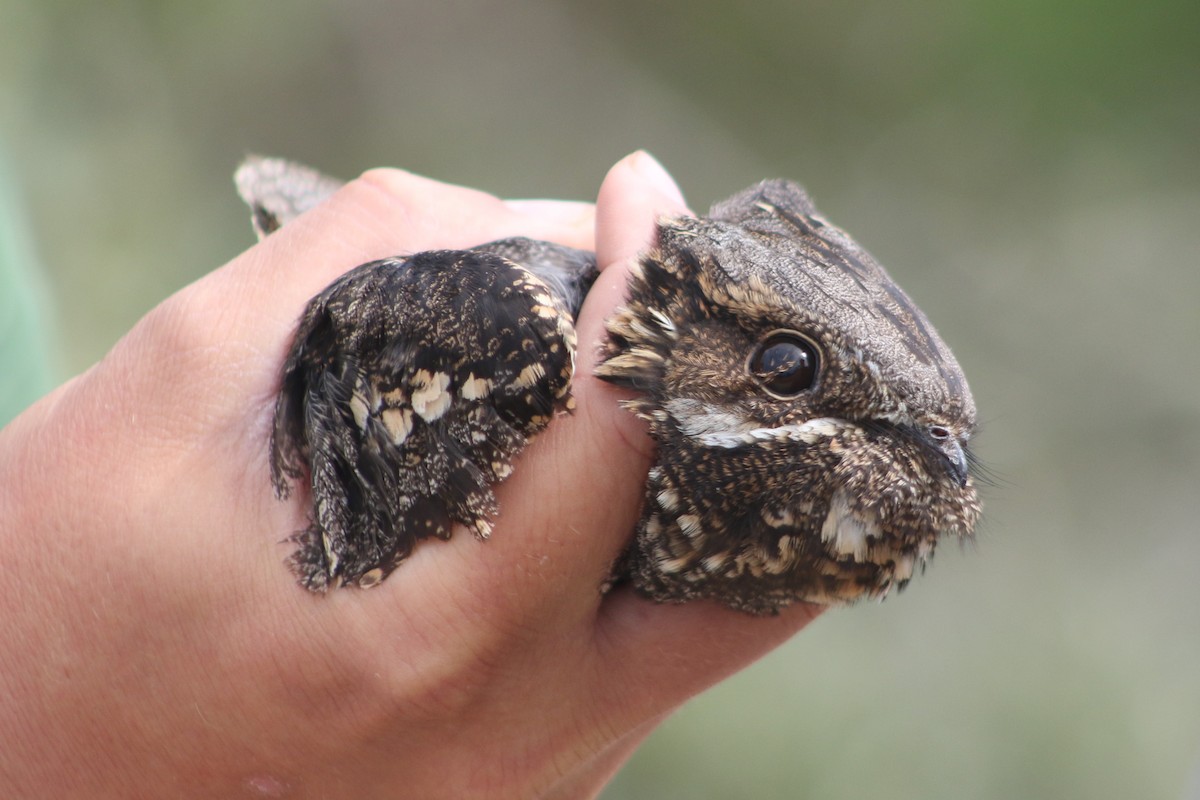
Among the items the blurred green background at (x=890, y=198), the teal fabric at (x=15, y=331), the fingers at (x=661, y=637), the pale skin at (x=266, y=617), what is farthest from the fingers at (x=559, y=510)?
the blurred green background at (x=890, y=198)

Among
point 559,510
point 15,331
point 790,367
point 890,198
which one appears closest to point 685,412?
point 790,367

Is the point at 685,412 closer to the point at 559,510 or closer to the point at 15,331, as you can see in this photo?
the point at 559,510

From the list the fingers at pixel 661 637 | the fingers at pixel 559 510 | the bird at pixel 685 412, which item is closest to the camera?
the bird at pixel 685 412

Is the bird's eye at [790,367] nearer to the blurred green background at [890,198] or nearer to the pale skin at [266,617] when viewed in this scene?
the pale skin at [266,617]

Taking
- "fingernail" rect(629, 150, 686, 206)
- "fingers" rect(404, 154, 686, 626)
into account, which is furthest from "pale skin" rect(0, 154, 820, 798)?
"fingernail" rect(629, 150, 686, 206)

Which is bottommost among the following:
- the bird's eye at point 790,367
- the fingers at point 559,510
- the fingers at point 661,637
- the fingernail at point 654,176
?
the fingers at point 661,637

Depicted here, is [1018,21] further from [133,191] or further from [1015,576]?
[133,191]

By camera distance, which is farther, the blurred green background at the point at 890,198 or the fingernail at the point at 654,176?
the blurred green background at the point at 890,198
